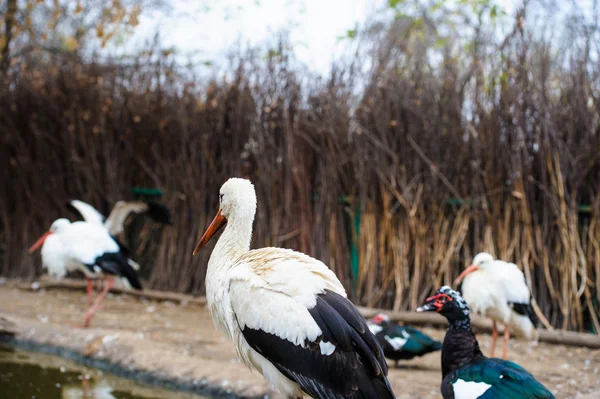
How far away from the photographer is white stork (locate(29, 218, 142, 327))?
741 cm

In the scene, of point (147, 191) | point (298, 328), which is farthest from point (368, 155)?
point (298, 328)

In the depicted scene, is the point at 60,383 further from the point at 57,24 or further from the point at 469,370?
the point at 57,24

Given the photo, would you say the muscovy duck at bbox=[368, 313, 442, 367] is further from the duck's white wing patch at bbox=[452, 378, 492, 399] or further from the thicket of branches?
the thicket of branches

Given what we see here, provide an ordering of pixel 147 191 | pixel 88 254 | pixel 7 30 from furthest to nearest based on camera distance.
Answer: pixel 7 30 < pixel 147 191 < pixel 88 254

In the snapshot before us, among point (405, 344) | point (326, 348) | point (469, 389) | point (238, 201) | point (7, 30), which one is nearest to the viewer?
point (326, 348)

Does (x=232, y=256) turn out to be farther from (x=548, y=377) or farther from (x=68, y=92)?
(x=68, y=92)

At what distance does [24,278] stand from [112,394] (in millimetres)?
5956

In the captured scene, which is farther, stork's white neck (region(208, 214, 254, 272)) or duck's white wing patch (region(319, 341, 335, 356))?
stork's white neck (region(208, 214, 254, 272))

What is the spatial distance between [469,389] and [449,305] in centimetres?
85

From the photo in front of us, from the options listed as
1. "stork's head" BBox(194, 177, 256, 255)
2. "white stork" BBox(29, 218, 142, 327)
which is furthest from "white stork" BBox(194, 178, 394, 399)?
"white stork" BBox(29, 218, 142, 327)

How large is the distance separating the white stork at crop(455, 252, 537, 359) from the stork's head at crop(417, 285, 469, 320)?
1250 mm

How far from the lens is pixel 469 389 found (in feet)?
12.5

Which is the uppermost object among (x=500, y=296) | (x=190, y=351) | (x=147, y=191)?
(x=147, y=191)

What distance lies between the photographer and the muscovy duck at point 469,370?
366cm
